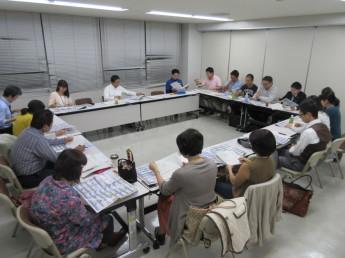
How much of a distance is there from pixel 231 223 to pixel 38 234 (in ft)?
4.01

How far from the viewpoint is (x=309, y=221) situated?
274 centimetres

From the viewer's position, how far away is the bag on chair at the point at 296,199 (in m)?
2.73

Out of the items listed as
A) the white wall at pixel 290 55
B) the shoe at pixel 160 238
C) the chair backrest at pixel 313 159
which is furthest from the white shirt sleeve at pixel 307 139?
the white wall at pixel 290 55

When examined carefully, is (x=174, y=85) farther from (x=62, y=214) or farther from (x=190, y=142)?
(x=62, y=214)

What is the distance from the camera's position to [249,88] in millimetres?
6008

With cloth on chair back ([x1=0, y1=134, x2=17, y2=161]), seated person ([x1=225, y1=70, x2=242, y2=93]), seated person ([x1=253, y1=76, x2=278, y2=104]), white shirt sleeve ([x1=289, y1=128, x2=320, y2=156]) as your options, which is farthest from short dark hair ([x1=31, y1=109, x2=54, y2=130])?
seated person ([x1=225, y1=70, x2=242, y2=93])

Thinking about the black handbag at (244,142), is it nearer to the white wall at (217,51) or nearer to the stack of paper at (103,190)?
the stack of paper at (103,190)

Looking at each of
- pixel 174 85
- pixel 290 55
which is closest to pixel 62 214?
pixel 174 85

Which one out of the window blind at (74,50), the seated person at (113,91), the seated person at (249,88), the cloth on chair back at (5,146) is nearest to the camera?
the cloth on chair back at (5,146)

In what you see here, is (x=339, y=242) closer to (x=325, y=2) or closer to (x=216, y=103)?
(x=325, y=2)

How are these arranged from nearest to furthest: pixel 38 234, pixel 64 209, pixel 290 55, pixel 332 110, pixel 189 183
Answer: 1. pixel 38 234
2. pixel 64 209
3. pixel 189 183
4. pixel 332 110
5. pixel 290 55

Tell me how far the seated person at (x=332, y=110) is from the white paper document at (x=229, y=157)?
1.93 meters

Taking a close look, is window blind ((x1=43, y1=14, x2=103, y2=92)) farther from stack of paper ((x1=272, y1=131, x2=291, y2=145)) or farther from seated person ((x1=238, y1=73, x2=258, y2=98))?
stack of paper ((x1=272, y1=131, x2=291, y2=145))

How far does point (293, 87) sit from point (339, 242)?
10.9 ft
